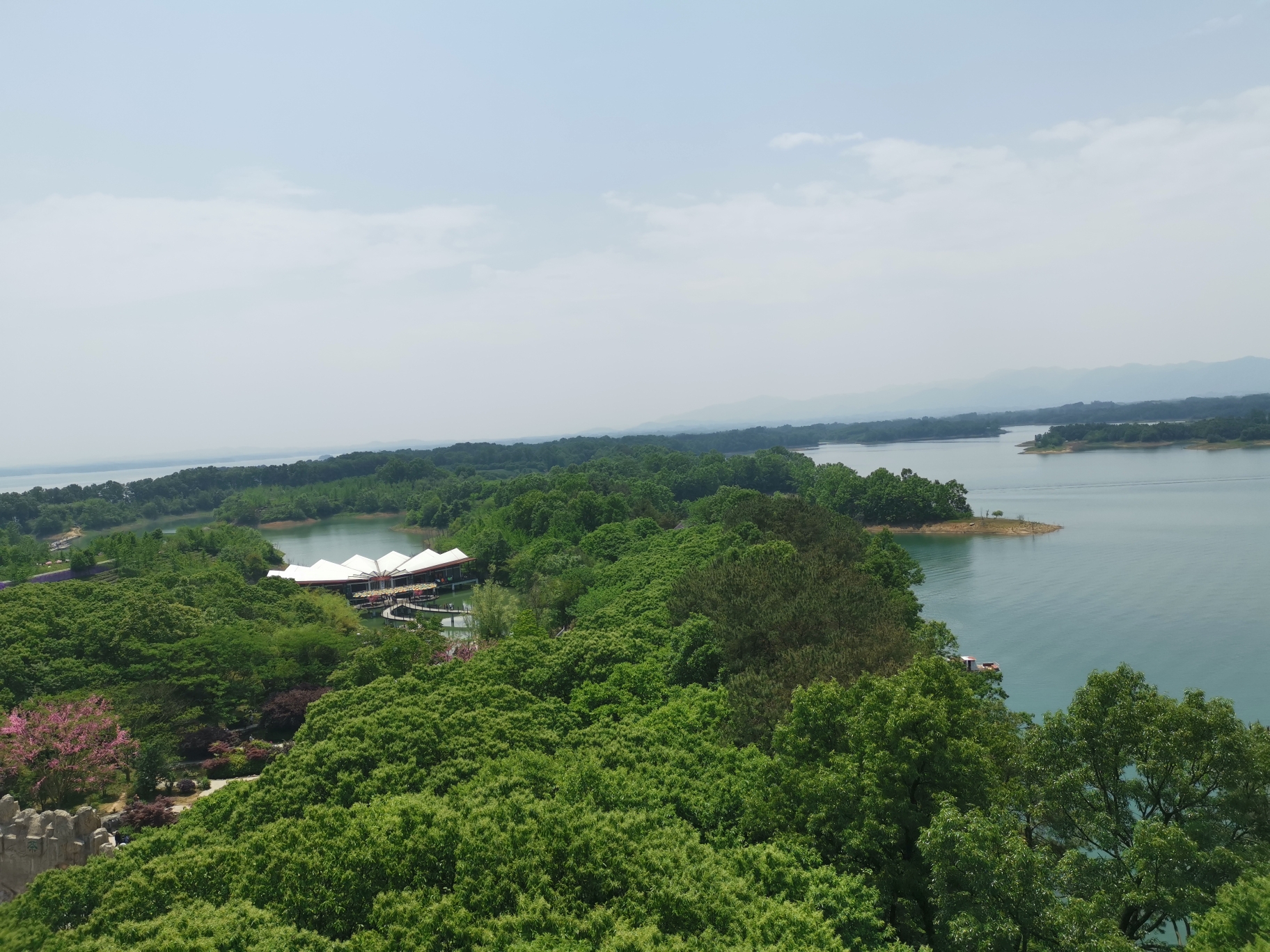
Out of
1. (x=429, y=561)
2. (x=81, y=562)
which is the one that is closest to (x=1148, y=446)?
(x=429, y=561)

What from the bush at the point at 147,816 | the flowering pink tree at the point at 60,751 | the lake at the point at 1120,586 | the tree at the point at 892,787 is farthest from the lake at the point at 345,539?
the tree at the point at 892,787

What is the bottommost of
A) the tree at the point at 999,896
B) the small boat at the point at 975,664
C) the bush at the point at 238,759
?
the small boat at the point at 975,664

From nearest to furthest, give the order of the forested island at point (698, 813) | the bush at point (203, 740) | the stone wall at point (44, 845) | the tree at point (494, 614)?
the forested island at point (698, 813) → the stone wall at point (44, 845) → the bush at point (203, 740) → the tree at point (494, 614)

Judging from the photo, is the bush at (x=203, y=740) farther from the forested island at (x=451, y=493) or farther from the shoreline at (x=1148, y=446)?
the shoreline at (x=1148, y=446)

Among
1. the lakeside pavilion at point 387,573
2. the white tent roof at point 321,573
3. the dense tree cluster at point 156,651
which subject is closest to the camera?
the dense tree cluster at point 156,651

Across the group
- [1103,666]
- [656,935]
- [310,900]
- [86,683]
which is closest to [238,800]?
[310,900]

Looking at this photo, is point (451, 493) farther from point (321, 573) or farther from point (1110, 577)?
point (1110, 577)

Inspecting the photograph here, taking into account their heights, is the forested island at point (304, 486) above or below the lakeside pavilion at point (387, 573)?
above

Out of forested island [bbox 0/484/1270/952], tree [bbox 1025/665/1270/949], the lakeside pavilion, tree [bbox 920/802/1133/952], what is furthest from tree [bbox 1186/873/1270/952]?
the lakeside pavilion
